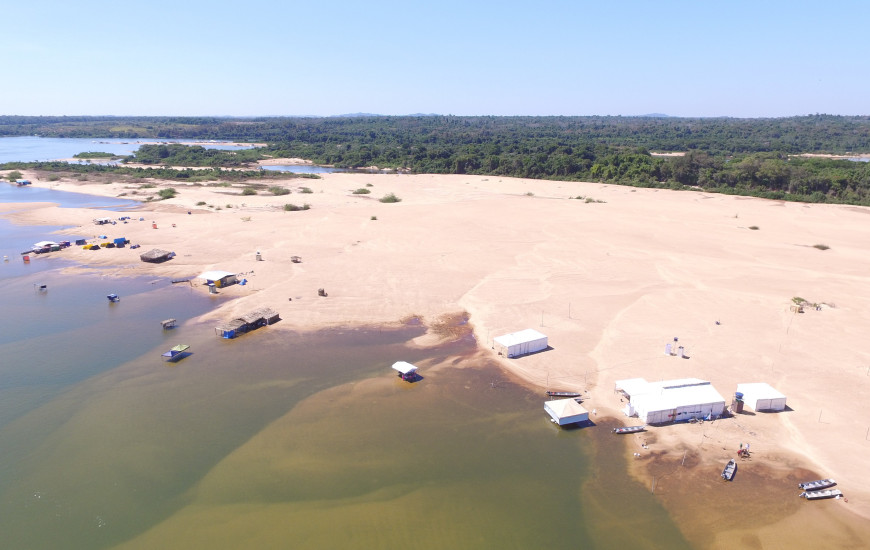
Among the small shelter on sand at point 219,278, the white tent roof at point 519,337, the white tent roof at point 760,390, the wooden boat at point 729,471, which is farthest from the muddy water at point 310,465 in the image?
the small shelter on sand at point 219,278

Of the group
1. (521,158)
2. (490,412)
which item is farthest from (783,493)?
(521,158)

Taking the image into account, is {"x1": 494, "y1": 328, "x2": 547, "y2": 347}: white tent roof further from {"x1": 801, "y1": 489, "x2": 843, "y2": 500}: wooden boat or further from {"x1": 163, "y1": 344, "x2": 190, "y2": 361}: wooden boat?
{"x1": 163, "y1": 344, "x2": 190, "y2": 361}: wooden boat

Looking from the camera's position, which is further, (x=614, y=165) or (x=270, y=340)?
(x=614, y=165)

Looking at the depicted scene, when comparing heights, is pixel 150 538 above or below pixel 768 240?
below

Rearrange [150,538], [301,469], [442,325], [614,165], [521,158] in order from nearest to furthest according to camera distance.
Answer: [150,538] < [301,469] < [442,325] < [614,165] < [521,158]

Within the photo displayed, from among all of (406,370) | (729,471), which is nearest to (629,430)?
(729,471)

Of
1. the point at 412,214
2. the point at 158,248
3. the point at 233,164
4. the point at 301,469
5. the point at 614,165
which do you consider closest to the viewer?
the point at 301,469

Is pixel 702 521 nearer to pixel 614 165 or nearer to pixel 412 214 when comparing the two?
pixel 412 214

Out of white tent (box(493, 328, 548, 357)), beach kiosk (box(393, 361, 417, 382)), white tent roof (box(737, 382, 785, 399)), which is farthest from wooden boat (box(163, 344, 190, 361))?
white tent roof (box(737, 382, 785, 399))
